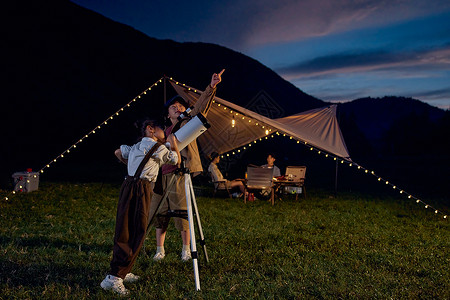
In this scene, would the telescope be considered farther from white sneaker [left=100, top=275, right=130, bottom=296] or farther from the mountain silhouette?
white sneaker [left=100, top=275, right=130, bottom=296]

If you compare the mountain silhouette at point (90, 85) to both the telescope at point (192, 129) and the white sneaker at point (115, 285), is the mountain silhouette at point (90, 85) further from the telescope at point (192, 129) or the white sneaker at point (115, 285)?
the white sneaker at point (115, 285)

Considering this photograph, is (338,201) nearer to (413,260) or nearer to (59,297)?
(413,260)

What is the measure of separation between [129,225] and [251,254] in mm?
1797

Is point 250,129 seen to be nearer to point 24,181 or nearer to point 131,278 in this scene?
point 24,181

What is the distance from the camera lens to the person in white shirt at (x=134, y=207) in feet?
9.78

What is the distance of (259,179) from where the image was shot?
27.2 ft

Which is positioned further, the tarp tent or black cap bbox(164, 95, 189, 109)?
the tarp tent

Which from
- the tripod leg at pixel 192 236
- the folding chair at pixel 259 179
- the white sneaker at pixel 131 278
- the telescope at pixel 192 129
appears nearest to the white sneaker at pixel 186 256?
the white sneaker at pixel 131 278

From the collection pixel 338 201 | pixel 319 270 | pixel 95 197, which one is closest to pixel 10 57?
pixel 95 197

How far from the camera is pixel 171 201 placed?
3744 mm

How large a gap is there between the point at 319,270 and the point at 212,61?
115 meters

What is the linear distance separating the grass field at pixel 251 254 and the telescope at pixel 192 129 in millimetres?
1314

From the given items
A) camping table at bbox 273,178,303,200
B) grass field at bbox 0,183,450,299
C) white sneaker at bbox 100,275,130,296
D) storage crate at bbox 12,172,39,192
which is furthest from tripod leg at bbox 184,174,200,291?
storage crate at bbox 12,172,39,192

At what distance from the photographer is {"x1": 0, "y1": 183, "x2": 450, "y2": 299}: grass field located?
3.17 meters
